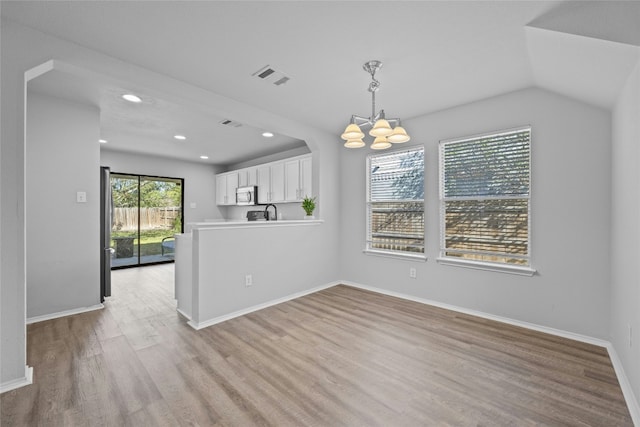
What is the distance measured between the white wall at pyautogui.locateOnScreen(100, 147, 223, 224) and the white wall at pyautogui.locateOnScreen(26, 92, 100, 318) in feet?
9.06

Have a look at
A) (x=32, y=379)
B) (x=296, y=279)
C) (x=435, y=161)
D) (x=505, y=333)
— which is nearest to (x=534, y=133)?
(x=435, y=161)

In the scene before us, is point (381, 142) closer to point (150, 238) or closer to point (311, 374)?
point (311, 374)

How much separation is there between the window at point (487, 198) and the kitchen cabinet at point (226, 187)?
484 centimetres

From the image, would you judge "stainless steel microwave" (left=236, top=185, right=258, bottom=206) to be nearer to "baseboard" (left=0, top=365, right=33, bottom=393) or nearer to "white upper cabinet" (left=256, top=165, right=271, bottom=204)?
"white upper cabinet" (left=256, top=165, right=271, bottom=204)

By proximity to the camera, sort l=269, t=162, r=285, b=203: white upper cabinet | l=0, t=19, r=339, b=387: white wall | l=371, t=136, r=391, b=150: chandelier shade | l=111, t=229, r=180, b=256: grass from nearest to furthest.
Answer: l=0, t=19, r=339, b=387: white wall → l=371, t=136, r=391, b=150: chandelier shade → l=269, t=162, r=285, b=203: white upper cabinet → l=111, t=229, r=180, b=256: grass

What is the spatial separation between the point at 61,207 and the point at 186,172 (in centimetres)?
377

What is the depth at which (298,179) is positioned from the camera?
16.4ft

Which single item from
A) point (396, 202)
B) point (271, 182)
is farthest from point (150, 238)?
point (396, 202)

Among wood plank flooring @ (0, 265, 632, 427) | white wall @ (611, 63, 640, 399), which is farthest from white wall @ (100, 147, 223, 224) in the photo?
white wall @ (611, 63, 640, 399)

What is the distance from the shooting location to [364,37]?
2.03 m

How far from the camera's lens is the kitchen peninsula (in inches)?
116

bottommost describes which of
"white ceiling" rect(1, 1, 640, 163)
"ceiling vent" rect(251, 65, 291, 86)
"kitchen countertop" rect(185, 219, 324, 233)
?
"kitchen countertop" rect(185, 219, 324, 233)

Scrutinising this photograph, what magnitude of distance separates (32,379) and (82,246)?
184cm

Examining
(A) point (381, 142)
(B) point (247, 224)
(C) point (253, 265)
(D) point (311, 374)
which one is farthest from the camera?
(C) point (253, 265)
